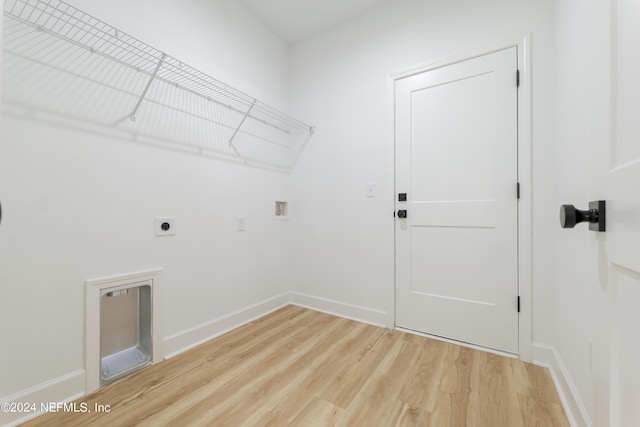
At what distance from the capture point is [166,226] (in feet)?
5.52

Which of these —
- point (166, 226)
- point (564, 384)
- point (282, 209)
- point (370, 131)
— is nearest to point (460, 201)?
point (370, 131)

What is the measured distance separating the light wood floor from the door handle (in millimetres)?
1000

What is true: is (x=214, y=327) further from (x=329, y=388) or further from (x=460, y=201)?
(x=460, y=201)

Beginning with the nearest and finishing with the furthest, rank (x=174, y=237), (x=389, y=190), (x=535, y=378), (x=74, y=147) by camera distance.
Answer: (x=74, y=147) < (x=535, y=378) < (x=174, y=237) < (x=389, y=190)

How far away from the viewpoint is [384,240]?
217 cm

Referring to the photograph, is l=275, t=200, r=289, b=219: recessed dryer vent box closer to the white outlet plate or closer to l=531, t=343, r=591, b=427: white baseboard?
the white outlet plate

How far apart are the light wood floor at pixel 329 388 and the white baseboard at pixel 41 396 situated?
5 centimetres

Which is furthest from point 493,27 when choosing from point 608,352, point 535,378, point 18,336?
point 18,336

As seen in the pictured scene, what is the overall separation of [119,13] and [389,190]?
2.01 metres

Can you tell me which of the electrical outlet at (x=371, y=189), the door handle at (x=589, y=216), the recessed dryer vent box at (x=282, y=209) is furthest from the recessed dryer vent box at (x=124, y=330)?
the door handle at (x=589, y=216)

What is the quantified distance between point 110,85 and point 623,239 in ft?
6.94

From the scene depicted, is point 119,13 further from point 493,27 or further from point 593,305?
point 593,305

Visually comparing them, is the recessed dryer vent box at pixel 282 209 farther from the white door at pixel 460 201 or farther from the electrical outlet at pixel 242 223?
the white door at pixel 460 201

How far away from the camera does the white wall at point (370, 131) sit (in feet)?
5.32
